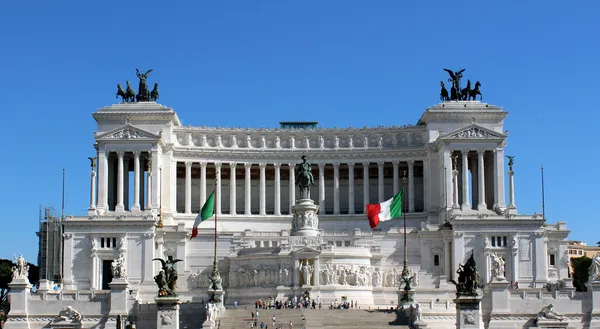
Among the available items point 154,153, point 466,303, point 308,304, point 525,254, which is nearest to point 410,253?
point 525,254

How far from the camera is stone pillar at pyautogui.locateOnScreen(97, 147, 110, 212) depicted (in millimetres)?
131125

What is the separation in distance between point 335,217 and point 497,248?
2685cm

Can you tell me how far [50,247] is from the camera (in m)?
135

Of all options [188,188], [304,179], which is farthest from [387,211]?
[188,188]

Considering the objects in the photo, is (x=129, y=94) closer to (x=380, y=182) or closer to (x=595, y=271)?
(x=380, y=182)

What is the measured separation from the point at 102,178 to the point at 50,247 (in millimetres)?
11453

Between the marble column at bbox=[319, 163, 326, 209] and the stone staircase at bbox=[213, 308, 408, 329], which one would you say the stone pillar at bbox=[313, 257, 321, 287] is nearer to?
the stone staircase at bbox=[213, 308, 408, 329]

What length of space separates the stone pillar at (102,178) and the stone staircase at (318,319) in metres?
42.0

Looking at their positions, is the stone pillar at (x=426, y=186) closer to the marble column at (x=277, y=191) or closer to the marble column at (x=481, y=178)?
the marble column at (x=481, y=178)

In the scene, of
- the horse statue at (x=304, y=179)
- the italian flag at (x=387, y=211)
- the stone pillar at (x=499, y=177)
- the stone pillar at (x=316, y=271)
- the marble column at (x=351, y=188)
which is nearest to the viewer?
the stone pillar at (x=316, y=271)

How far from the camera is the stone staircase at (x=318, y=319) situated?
3467 inches

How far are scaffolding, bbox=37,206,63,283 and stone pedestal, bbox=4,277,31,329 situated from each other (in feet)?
108

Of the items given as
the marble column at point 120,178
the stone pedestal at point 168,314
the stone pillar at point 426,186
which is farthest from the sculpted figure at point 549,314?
the marble column at point 120,178

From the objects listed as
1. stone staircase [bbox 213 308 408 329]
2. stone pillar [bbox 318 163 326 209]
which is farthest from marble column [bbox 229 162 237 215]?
stone staircase [bbox 213 308 408 329]
